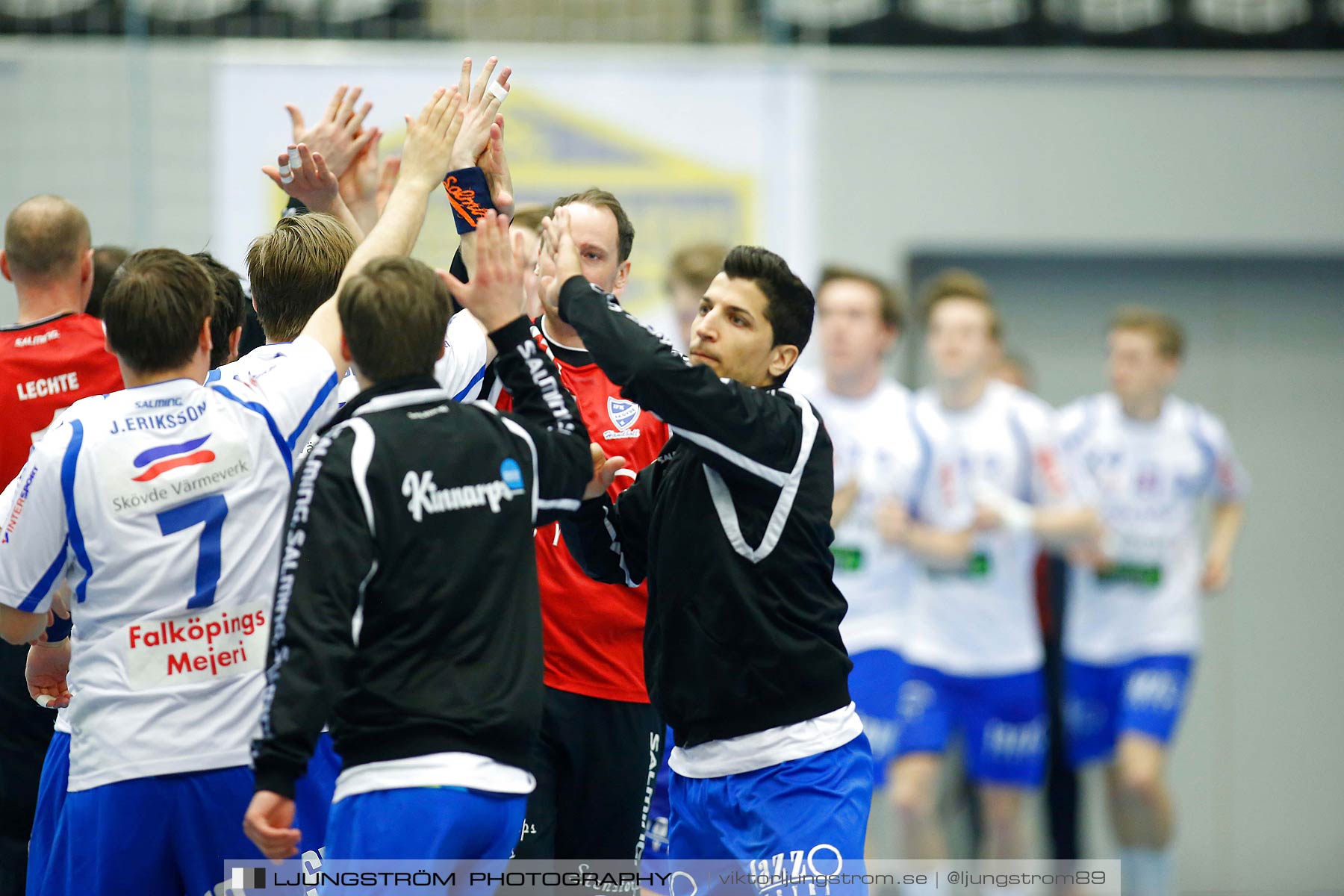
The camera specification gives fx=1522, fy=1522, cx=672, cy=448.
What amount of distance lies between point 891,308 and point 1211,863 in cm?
482

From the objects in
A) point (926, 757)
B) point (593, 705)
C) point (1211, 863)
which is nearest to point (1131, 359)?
point (926, 757)

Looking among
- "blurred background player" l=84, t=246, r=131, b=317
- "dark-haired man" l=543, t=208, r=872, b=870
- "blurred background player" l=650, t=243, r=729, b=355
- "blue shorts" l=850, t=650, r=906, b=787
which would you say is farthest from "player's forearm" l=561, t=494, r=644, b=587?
"blue shorts" l=850, t=650, r=906, b=787

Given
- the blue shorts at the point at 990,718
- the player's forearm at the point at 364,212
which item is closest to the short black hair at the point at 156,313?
the player's forearm at the point at 364,212

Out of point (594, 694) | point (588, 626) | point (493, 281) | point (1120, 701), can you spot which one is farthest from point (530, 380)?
point (1120, 701)

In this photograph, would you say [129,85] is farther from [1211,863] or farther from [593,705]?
[1211,863]

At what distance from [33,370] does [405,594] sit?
2.22m

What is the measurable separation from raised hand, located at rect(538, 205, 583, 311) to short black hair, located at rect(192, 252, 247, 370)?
2.61ft

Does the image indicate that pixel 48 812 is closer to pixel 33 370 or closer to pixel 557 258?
pixel 33 370

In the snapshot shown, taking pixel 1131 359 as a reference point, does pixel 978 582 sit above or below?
below

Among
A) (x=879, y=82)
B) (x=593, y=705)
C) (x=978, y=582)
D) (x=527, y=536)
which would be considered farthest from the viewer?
(x=879, y=82)

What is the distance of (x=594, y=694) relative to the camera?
4445 mm

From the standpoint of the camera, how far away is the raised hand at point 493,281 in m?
3.34

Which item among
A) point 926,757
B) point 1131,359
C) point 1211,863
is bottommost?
point 1211,863

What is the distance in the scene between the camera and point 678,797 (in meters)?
3.92
